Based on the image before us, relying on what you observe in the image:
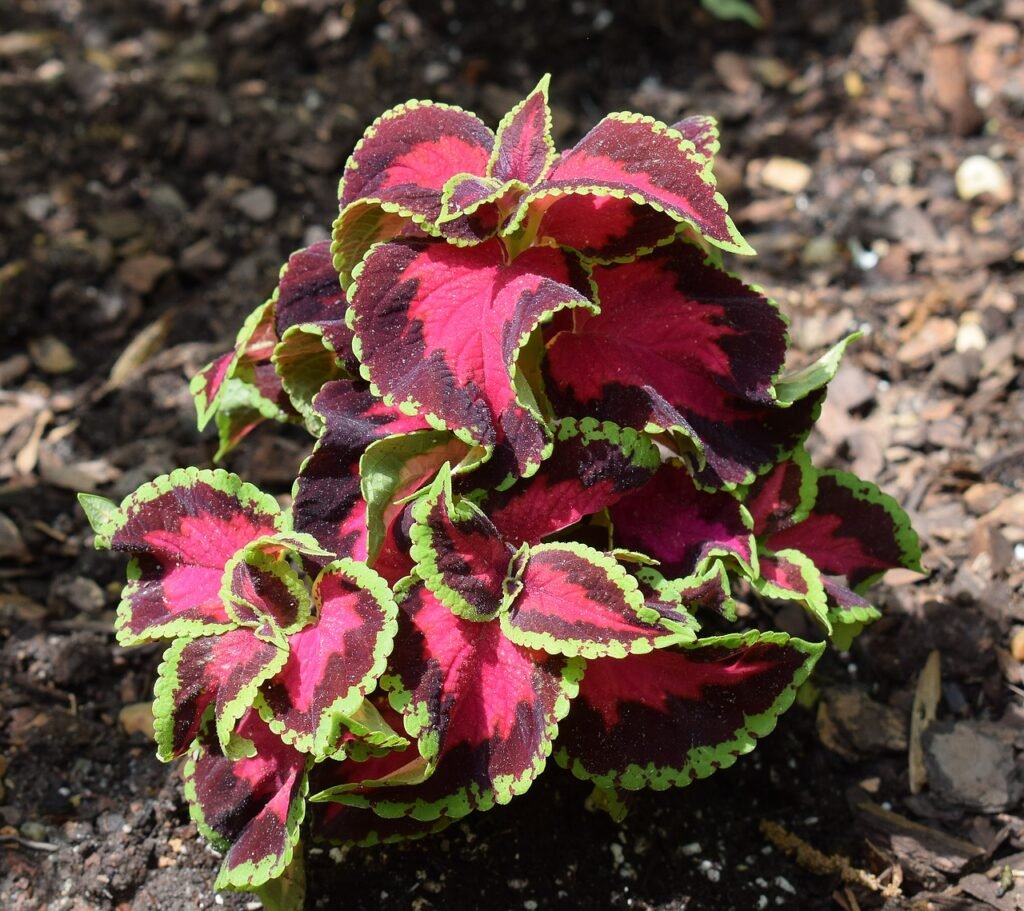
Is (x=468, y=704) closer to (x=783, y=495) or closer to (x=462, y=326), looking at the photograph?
(x=462, y=326)

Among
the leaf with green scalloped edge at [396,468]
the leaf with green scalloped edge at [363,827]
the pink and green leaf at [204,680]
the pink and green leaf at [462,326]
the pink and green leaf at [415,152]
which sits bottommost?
Result: the leaf with green scalloped edge at [363,827]

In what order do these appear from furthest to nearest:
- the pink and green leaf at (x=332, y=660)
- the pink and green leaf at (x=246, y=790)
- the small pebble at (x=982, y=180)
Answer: the small pebble at (x=982, y=180), the pink and green leaf at (x=246, y=790), the pink and green leaf at (x=332, y=660)

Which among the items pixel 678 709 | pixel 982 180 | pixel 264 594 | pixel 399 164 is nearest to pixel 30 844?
pixel 264 594

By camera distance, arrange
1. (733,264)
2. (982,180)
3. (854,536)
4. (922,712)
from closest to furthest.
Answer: (854,536)
(922,712)
(733,264)
(982,180)

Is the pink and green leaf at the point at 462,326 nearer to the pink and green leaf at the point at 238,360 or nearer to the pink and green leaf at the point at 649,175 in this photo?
the pink and green leaf at the point at 649,175

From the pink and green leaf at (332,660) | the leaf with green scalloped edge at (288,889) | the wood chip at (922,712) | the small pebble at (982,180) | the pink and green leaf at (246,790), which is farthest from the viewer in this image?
the small pebble at (982,180)

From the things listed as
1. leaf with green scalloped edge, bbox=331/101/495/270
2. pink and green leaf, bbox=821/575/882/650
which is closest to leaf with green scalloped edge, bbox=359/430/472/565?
leaf with green scalloped edge, bbox=331/101/495/270

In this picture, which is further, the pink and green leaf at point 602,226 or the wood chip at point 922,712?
the wood chip at point 922,712

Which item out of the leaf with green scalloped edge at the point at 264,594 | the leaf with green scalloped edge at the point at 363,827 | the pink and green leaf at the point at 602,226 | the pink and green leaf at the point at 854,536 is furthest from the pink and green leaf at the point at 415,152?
the leaf with green scalloped edge at the point at 363,827
